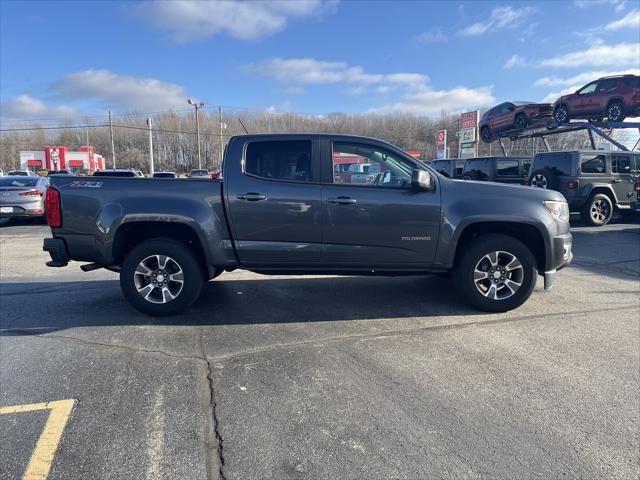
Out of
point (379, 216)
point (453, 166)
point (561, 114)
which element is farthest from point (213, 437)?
point (561, 114)

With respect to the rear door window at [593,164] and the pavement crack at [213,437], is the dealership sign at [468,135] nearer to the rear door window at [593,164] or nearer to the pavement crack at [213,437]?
the rear door window at [593,164]

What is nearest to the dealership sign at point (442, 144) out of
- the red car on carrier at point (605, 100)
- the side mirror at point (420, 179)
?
the red car on carrier at point (605, 100)

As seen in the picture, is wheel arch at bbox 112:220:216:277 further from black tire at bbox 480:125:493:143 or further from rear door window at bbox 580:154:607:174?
black tire at bbox 480:125:493:143

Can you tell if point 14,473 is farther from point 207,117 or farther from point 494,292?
point 207,117

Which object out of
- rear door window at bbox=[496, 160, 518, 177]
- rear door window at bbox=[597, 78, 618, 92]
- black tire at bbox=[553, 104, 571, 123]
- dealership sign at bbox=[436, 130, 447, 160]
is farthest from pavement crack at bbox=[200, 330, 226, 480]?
dealership sign at bbox=[436, 130, 447, 160]

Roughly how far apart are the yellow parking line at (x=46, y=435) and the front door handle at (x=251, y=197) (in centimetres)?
238

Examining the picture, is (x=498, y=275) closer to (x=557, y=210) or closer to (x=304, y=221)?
(x=557, y=210)

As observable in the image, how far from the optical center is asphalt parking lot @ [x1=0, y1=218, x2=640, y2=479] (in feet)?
7.87

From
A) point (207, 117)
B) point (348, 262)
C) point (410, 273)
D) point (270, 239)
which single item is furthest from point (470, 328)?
point (207, 117)

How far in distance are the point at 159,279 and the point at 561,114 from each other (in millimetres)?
19047

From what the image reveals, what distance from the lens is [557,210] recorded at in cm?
477

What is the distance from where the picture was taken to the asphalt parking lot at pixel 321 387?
7.87ft

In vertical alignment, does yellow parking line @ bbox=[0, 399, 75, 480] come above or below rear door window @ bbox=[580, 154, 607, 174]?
below

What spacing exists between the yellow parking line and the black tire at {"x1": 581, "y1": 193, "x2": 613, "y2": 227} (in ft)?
42.4
